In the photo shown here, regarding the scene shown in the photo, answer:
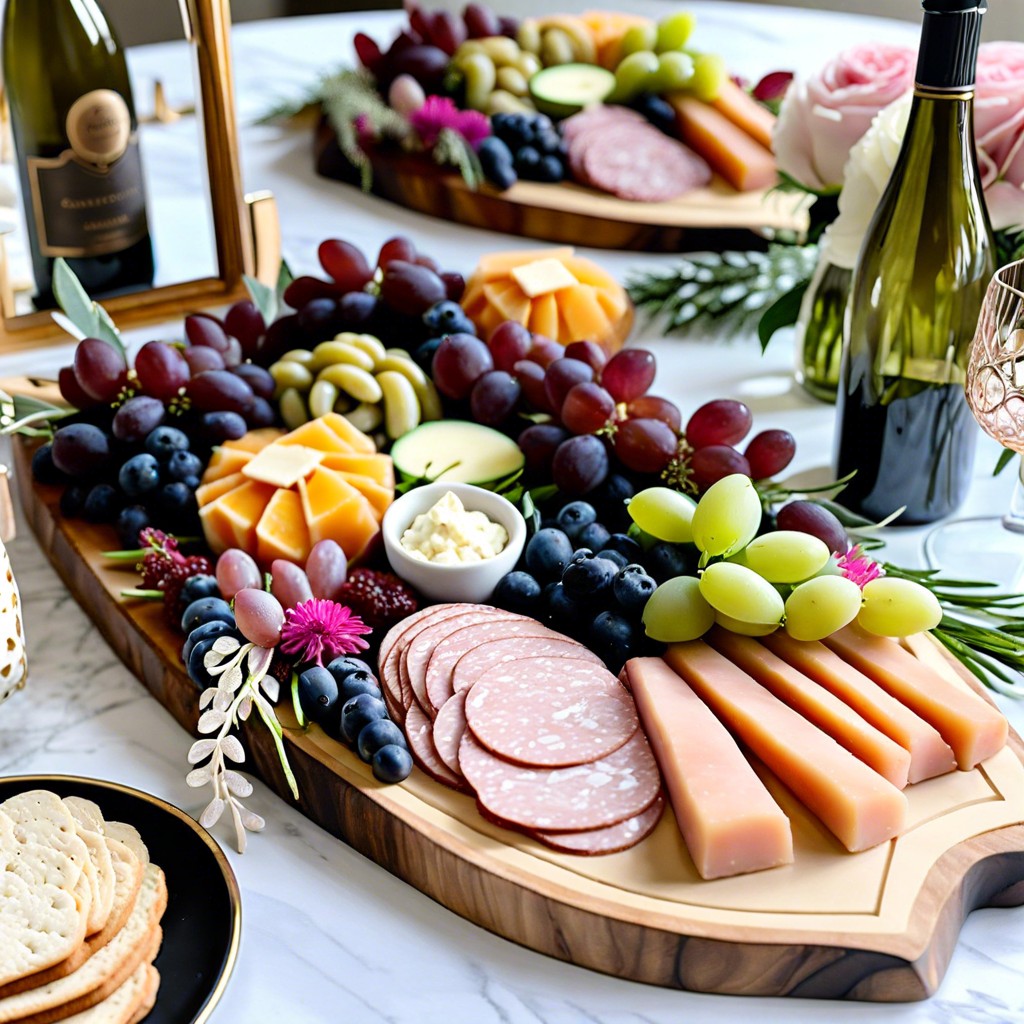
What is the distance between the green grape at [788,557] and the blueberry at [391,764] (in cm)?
33

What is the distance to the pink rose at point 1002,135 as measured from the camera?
114cm

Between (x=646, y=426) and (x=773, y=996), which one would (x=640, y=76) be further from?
(x=773, y=996)

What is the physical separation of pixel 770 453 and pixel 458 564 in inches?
13.0

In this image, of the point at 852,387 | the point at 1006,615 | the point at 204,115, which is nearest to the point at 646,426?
the point at 852,387

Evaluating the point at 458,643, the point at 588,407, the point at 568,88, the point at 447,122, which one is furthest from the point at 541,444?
the point at 568,88

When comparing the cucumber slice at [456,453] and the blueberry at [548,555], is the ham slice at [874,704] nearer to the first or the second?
the blueberry at [548,555]

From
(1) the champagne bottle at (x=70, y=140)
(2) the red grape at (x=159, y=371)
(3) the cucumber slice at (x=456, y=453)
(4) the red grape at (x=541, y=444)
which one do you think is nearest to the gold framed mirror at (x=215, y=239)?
(1) the champagne bottle at (x=70, y=140)

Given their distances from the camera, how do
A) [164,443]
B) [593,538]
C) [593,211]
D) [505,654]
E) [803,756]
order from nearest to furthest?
1. [803,756]
2. [505,654]
3. [593,538]
4. [164,443]
5. [593,211]

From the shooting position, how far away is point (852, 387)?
3.96 ft

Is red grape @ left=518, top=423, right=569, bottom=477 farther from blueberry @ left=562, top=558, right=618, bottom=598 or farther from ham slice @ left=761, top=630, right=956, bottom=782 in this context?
ham slice @ left=761, top=630, right=956, bottom=782

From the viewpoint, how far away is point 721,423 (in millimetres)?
1134

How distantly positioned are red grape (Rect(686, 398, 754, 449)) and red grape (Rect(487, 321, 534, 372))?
0.23m

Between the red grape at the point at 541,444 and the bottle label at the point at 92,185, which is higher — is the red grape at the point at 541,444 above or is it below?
below

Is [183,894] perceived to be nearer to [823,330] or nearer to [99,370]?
[99,370]
